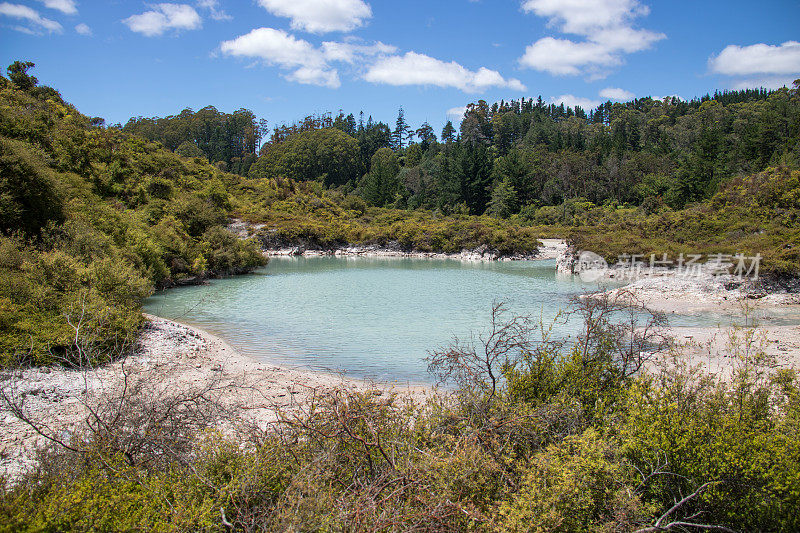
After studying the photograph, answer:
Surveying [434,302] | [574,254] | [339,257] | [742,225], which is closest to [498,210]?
[339,257]

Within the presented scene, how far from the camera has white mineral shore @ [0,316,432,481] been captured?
21.4ft

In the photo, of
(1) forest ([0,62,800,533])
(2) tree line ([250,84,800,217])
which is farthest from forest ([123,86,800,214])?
(1) forest ([0,62,800,533])

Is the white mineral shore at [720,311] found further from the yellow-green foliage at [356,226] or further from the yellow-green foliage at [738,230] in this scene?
the yellow-green foliage at [356,226]

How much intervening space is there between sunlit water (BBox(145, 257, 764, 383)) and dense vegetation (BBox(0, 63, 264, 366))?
8.43ft

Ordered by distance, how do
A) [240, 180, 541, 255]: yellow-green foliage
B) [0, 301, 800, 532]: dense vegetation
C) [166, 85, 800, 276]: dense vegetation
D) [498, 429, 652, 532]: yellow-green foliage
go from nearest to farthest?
[0, 301, 800, 532]: dense vegetation → [498, 429, 652, 532]: yellow-green foliage → [166, 85, 800, 276]: dense vegetation → [240, 180, 541, 255]: yellow-green foliage

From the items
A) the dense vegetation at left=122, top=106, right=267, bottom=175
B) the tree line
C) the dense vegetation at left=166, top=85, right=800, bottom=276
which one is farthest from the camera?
the dense vegetation at left=122, top=106, right=267, bottom=175

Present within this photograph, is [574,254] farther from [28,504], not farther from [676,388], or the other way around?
[28,504]

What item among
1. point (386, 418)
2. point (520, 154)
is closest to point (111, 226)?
point (386, 418)

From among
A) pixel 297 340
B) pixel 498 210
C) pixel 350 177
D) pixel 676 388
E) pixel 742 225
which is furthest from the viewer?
pixel 350 177

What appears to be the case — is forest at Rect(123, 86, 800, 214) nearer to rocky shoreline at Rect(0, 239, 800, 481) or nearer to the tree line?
the tree line

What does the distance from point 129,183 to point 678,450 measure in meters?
37.1

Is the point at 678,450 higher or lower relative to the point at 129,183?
lower

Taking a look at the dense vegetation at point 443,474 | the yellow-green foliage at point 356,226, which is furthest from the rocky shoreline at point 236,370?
the yellow-green foliage at point 356,226

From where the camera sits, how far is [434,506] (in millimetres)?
3828
